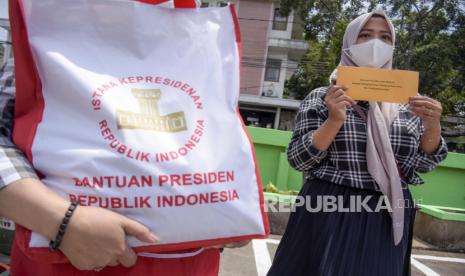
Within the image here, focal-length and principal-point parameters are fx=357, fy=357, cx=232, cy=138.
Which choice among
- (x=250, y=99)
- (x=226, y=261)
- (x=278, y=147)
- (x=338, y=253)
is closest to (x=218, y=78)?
(x=338, y=253)

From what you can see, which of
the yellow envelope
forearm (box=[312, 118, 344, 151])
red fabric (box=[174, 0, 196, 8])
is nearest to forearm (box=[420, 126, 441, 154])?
the yellow envelope

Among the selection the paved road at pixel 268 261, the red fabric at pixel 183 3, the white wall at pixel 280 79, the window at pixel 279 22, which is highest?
the window at pixel 279 22

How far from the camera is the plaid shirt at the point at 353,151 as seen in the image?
146cm

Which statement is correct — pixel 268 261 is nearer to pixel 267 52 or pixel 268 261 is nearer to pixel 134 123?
pixel 134 123

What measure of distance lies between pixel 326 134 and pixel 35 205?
3.53 ft

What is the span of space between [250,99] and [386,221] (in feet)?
53.5

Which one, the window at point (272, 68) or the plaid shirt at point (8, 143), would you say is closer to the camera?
the plaid shirt at point (8, 143)

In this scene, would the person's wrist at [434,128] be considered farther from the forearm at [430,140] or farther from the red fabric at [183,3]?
the red fabric at [183,3]

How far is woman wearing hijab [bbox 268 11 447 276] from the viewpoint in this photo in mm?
1427

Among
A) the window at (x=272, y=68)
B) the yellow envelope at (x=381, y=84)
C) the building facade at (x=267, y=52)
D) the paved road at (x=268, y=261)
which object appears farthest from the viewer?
the window at (x=272, y=68)

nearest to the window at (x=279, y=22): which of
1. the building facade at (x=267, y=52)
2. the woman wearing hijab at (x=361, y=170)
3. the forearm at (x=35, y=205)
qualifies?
the building facade at (x=267, y=52)

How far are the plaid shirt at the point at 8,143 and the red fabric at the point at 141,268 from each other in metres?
0.21

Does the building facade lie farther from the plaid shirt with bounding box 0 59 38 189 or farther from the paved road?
the plaid shirt with bounding box 0 59 38 189

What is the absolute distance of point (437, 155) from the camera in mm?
1522
